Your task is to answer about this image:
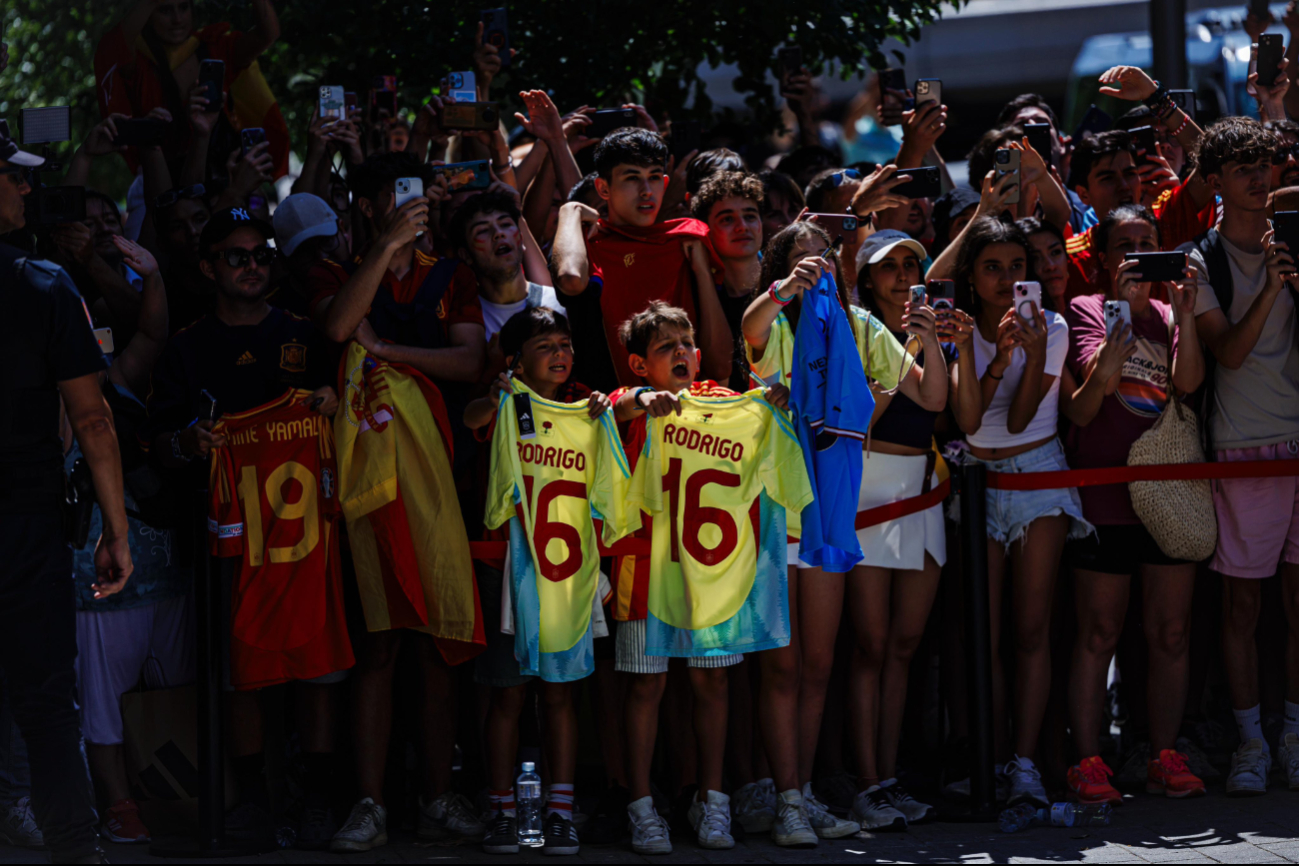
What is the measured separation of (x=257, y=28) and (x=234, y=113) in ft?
1.65

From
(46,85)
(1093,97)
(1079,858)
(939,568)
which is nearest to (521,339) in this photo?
(939,568)

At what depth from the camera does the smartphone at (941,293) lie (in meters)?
5.88

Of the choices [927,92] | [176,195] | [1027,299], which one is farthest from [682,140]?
[176,195]

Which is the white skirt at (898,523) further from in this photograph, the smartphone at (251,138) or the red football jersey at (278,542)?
the smartphone at (251,138)

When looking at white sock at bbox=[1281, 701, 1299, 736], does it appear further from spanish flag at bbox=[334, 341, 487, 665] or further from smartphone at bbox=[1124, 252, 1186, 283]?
spanish flag at bbox=[334, 341, 487, 665]

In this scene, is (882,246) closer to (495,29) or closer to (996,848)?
(495,29)

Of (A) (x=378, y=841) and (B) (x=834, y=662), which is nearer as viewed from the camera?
(A) (x=378, y=841)

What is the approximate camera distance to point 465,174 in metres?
6.12

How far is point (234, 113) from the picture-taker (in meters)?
7.92

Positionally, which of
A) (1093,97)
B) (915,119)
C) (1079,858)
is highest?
(1093,97)

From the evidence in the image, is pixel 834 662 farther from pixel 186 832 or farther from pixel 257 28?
pixel 257 28

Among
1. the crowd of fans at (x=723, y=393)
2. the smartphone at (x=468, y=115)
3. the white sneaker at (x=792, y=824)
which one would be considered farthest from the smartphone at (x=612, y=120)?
the white sneaker at (x=792, y=824)

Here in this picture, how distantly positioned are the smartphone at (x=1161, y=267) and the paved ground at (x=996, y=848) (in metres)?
2.16

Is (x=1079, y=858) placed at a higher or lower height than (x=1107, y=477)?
lower
